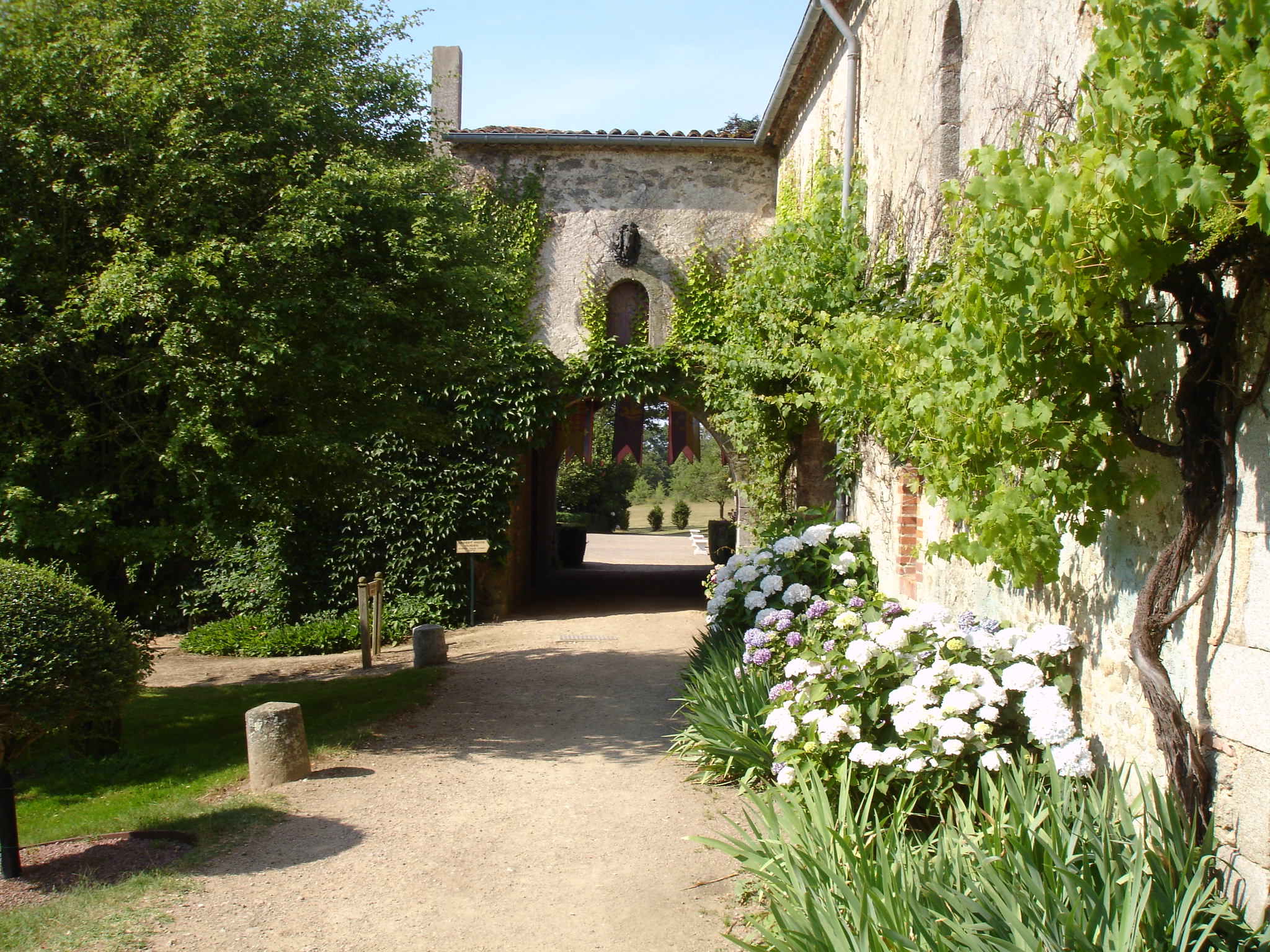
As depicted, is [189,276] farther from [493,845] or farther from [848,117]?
[848,117]

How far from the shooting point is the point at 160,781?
5840 millimetres

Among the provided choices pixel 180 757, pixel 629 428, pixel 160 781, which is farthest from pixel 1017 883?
pixel 629 428

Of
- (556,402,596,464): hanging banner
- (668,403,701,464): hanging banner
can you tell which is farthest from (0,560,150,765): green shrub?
(668,403,701,464): hanging banner

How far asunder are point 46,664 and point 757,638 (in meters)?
3.49

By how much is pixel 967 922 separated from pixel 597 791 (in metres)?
3.09

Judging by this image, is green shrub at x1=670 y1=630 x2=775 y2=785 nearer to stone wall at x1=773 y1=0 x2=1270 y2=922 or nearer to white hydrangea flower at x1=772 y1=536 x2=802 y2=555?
white hydrangea flower at x1=772 y1=536 x2=802 y2=555

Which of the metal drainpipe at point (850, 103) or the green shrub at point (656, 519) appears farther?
the green shrub at point (656, 519)

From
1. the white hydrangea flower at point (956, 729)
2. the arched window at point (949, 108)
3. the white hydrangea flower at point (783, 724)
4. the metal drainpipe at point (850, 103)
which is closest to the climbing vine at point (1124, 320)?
the white hydrangea flower at point (956, 729)

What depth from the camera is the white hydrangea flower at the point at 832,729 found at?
4.08 metres

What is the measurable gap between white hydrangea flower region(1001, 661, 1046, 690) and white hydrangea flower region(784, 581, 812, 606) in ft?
7.42

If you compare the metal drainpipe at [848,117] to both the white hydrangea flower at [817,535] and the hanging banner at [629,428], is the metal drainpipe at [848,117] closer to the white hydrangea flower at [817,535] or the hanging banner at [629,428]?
the white hydrangea flower at [817,535]

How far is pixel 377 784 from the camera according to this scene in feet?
18.4

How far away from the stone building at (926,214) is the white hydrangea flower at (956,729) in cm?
52

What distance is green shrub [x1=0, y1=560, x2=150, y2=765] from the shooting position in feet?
13.6
